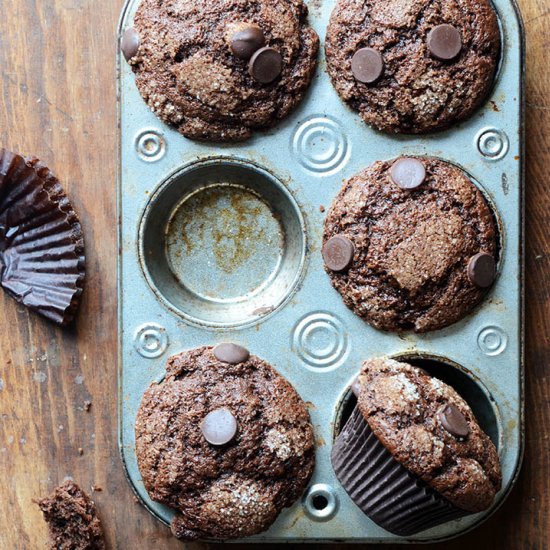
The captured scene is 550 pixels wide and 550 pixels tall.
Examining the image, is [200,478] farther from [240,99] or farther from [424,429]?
[240,99]

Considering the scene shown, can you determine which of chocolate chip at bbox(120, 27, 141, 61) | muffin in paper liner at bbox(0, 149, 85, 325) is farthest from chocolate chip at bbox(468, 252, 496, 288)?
muffin in paper liner at bbox(0, 149, 85, 325)

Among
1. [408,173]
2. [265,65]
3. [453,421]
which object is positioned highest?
[265,65]

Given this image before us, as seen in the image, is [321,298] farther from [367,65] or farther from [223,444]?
[367,65]

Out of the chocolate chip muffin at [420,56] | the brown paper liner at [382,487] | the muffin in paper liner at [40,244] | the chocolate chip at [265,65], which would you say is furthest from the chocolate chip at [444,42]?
the muffin in paper liner at [40,244]

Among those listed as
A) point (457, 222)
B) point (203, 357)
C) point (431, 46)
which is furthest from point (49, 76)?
point (457, 222)

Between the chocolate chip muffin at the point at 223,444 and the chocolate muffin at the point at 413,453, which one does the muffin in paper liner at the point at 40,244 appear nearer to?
the chocolate chip muffin at the point at 223,444

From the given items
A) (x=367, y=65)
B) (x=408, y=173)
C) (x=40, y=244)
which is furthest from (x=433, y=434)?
(x=40, y=244)

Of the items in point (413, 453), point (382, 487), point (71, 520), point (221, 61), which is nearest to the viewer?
point (413, 453)
